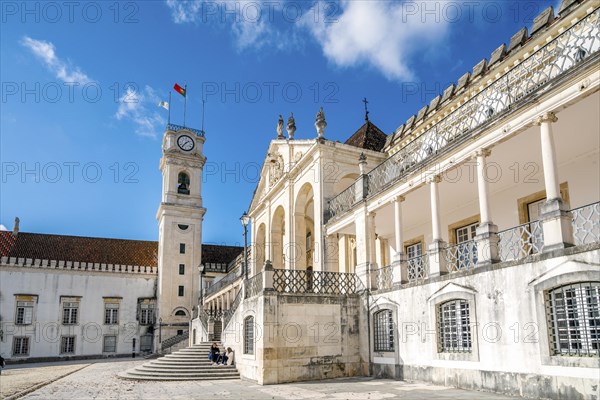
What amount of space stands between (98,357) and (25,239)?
11445 mm

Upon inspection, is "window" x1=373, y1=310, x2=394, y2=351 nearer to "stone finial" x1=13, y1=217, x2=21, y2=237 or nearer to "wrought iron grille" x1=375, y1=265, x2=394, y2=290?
"wrought iron grille" x1=375, y1=265, x2=394, y2=290

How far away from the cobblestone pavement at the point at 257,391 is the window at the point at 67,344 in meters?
23.6

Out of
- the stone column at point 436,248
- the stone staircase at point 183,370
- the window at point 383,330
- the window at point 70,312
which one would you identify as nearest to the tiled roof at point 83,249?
the window at point 70,312

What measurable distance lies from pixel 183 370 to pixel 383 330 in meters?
6.75

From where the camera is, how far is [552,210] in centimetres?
889

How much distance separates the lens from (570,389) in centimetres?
804

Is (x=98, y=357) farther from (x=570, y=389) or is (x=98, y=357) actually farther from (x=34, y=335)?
(x=570, y=389)

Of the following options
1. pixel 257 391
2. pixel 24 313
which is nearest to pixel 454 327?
pixel 257 391

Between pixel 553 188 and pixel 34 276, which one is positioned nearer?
pixel 553 188

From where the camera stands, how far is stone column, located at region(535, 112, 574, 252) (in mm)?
8695

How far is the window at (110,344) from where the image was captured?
122 ft

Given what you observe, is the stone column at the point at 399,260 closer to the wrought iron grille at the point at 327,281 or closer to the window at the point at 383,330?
the window at the point at 383,330

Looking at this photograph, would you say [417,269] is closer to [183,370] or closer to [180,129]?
[183,370]

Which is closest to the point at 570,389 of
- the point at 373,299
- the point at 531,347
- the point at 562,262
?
the point at 531,347
